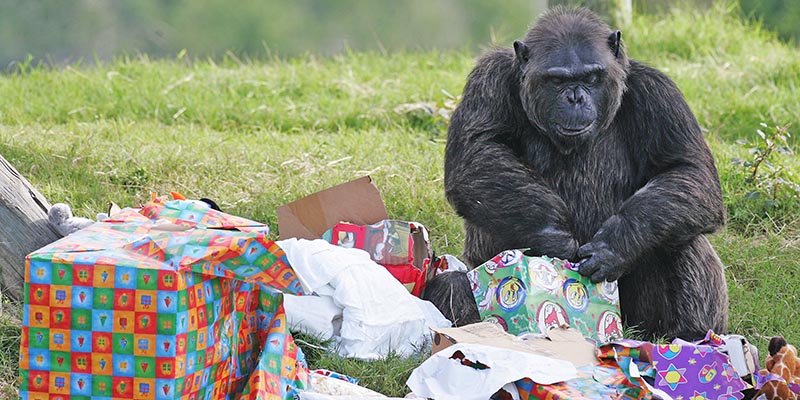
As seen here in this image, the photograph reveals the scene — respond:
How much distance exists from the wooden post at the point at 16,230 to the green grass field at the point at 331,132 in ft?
0.33

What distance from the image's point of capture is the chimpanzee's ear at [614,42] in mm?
3738

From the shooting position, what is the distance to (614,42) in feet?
12.3

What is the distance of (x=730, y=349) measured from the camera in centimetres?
314

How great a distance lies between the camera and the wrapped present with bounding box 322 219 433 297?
12.7 feet

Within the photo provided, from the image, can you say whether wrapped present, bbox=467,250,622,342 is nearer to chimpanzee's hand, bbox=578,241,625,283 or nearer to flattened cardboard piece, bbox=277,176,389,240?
chimpanzee's hand, bbox=578,241,625,283

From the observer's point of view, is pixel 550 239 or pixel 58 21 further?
pixel 58 21

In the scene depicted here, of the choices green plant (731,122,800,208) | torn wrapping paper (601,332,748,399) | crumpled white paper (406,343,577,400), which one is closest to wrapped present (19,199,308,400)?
crumpled white paper (406,343,577,400)

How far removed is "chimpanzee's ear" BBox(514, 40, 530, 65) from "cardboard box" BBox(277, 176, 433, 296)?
2.37 feet

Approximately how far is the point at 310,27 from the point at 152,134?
1676cm

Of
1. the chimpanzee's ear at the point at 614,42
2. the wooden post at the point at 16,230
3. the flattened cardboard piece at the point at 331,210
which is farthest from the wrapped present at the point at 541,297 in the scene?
the wooden post at the point at 16,230

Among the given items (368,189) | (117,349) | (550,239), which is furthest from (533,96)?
(117,349)

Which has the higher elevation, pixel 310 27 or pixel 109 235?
pixel 109 235

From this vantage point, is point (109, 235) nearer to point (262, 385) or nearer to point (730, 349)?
point (262, 385)

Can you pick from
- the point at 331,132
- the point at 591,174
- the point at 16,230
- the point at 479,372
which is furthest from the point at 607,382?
the point at 331,132
